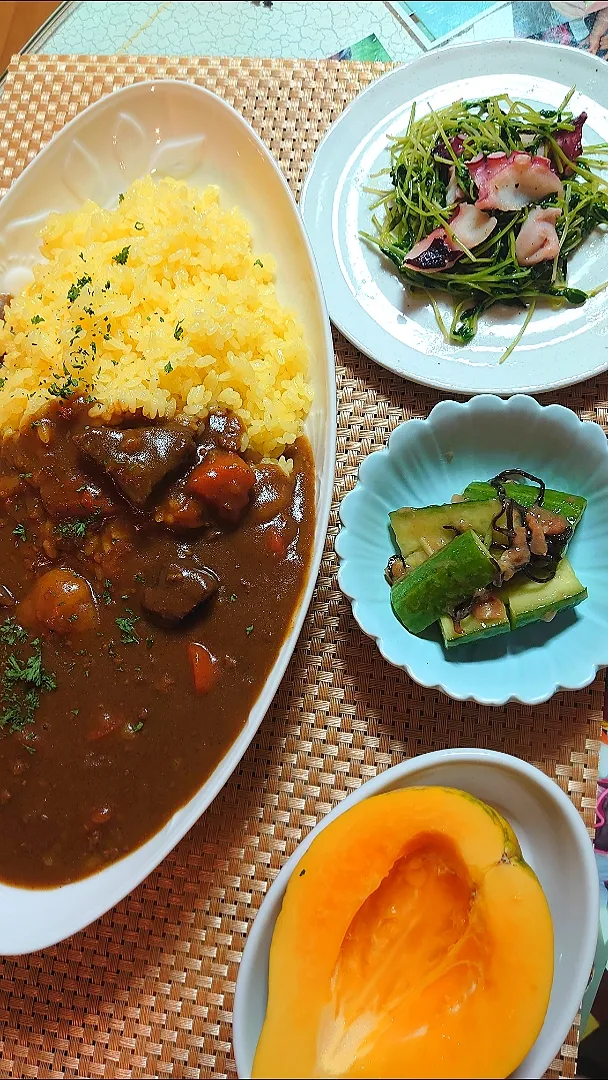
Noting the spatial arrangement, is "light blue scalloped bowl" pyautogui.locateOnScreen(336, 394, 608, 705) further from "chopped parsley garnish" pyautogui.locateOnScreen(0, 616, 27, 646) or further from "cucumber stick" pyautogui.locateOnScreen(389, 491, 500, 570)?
"chopped parsley garnish" pyautogui.locateOnScreen(0, 616, 27, 646)

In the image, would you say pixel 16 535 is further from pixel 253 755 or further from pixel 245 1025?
pixel 245 1025

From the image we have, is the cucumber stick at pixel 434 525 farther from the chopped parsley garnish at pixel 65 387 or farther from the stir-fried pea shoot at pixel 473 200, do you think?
the chopped parsley garnish at pixel 65 387

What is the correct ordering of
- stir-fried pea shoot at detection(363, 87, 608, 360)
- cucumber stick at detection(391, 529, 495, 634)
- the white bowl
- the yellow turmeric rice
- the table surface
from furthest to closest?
1. the table surface
2. stir-fried pea shoot at detection(363, 87, 608, 360)
3. the yellow turmeric rice
4. cucumber stick at detection(391, 529, 495, 634)
5. the white bowl

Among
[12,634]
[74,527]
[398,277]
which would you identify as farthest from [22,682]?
[398,277]

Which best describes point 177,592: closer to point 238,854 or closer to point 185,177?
point 238,854

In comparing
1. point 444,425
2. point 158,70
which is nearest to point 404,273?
point 444,425

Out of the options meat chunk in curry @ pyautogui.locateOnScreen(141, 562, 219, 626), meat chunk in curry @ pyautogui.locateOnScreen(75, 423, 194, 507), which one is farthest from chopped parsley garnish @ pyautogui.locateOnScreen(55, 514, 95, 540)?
meat chunk in curry @ pyautogui.locateOnScreen(141, 562, 219, 626)
